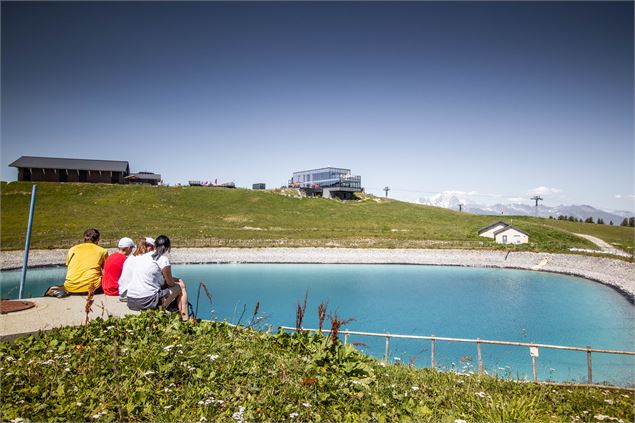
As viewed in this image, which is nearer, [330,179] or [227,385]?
[227,385]

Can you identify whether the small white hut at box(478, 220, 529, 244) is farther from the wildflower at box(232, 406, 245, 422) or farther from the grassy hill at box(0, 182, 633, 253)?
the wildflower at box(232, 406, 245, 422)

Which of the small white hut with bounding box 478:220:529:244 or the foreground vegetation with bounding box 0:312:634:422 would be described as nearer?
the foreground vegetation with bounding box 0:312:634:422

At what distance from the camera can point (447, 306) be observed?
27.1 metres

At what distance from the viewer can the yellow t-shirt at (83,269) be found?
30.2ft

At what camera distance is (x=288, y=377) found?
5.19m

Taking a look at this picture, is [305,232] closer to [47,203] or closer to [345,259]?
[345,259]

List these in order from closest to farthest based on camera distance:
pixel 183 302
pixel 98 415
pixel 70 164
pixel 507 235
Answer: pixel 98 415
pixel 183 302
pixel 507 235
pixel 70 164

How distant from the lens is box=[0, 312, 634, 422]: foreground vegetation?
14.2 feet

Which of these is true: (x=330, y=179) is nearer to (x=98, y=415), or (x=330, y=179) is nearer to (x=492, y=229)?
(x=492, y=229)

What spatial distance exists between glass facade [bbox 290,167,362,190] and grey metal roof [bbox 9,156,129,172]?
48859 mm

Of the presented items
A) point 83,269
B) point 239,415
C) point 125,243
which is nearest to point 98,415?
point 239,415

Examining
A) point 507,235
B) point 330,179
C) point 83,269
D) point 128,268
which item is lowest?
point 83,269

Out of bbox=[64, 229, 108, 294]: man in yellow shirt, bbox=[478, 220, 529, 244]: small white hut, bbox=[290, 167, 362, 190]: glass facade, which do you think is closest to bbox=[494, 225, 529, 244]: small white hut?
bbox=[478, 220, 529, 244]: small white hut

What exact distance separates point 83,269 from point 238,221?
62251mm
